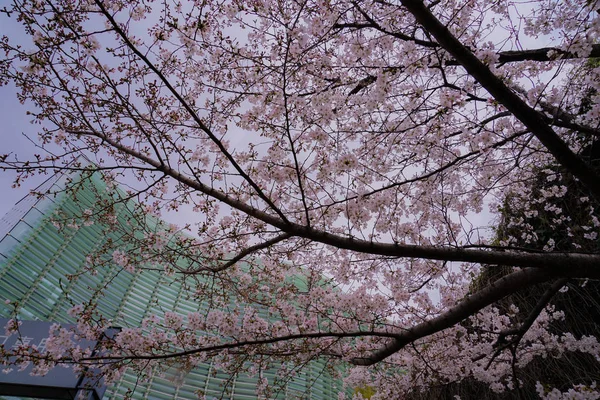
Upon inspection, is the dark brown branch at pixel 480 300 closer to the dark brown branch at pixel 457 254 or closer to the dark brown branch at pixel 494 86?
the dark brown branch at pixel 457 254

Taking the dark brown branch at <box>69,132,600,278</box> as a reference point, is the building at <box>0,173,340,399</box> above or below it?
above

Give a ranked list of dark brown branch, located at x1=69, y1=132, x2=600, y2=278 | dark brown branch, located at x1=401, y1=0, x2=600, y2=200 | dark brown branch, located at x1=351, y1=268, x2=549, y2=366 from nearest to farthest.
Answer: dark brown branch, located at x1=401, y1=0, x2=600, y2=200, dark brown branch, located at x1=69, y1=132, x2=600, y2=278, dark brown branch, located at x1=351, y1=268, x2=549, y2=366

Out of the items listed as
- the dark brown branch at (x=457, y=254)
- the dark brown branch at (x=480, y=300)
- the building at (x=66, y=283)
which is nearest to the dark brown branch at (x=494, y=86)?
the dark brown branch at (x=457, y=254)

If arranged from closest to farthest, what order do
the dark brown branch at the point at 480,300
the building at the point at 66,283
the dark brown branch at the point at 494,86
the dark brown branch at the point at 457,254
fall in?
the dark brown branch at the point at 494,86
the dark brown branch at the point at 457,254
the dark brown branch at the point at 480,300
the building at the point at 66,283

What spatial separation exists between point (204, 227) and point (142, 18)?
245cm

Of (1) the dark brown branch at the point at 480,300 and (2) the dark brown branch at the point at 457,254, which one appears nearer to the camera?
(2) the dark brown branch at the point at 457,254

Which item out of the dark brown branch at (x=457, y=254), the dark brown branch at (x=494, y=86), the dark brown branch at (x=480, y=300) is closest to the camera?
the dark brown branch at (x=494, y=86)

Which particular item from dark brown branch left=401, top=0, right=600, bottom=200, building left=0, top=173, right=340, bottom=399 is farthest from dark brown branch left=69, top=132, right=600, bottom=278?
building left=0, top=173, right=340, bottom=399

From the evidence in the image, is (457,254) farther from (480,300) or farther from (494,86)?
(494,86)

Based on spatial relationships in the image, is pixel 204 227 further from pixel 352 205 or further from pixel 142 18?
pixel 142 18

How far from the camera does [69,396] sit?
407 cm

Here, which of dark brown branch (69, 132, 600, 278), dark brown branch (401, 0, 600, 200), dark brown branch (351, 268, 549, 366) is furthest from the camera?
dark brown branch (351, 268, 549, 366)

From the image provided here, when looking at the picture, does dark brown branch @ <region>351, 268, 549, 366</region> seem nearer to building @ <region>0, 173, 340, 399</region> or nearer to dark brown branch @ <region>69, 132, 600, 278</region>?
dark brown branch @ <region>69, 132, 600, 278</region>

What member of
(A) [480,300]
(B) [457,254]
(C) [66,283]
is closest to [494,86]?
(B) [457,254]
